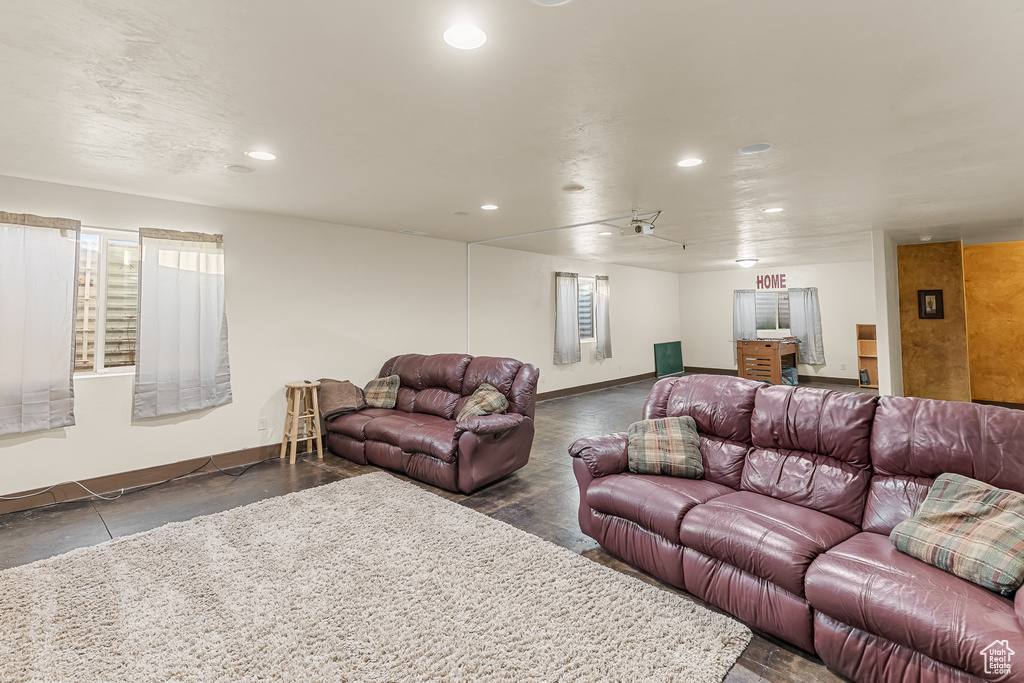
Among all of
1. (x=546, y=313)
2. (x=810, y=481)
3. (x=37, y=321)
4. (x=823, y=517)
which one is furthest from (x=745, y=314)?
(x=37, y=321)

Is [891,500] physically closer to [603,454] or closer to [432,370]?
[603,454]

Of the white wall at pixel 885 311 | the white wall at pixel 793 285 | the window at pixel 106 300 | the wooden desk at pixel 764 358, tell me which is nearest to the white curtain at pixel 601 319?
the wooden desk at pixel 764 358

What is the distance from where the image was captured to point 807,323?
9547mm

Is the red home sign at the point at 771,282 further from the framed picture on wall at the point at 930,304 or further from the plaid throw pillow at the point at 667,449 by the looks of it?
A: the plaid throw pillow at the point at 667,449

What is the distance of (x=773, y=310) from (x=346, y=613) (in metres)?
10.2

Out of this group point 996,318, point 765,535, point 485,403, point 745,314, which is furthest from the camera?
point 745,314

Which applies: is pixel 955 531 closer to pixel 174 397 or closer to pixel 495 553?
pixel 495 553

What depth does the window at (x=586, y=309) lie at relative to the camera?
8.78m

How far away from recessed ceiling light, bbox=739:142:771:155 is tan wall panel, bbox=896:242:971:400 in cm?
566

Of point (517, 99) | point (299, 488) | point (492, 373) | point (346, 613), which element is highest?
point (517, 99)

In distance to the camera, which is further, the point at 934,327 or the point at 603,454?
the point at 934,327

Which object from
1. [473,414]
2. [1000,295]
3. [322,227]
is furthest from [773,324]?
[322,227]

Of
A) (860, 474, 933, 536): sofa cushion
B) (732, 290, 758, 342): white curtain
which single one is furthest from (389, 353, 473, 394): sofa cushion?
(732, 290, 758, 342): white curtain

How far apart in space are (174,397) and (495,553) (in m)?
3.30
